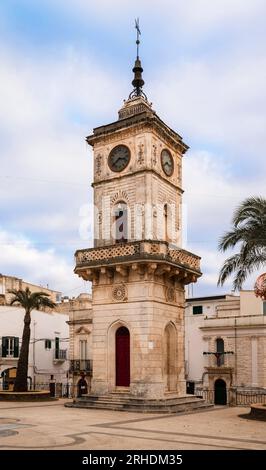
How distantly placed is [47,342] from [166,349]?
1075 inches

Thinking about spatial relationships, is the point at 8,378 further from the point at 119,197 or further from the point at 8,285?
the point at 119,197

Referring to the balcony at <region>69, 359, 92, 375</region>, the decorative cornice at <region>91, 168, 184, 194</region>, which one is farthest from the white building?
the decorative cornice at <region>91, 168, 184, 194</region>

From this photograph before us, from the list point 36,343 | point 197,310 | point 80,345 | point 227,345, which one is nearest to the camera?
point 227,345

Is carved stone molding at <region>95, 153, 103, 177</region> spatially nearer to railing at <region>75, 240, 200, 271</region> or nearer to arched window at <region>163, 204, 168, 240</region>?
arched window at <region>163, 204, 168, 240</region>

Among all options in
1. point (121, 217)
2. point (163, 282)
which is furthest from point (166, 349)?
point (121, 217)

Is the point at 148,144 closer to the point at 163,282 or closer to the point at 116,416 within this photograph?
the point at 163,282

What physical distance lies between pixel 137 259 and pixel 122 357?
16.3ft

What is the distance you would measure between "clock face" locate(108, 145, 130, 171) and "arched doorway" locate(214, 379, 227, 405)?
827 inches

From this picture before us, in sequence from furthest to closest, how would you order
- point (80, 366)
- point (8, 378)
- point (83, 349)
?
point (83, 349) → point (8, 378) → point (80, 366)

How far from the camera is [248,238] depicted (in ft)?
79.3

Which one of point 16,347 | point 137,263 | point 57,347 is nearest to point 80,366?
point 16,347

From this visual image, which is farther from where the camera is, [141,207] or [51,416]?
[141,207]

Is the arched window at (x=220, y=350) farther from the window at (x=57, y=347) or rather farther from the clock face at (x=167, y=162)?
the window at (x=57, y=347)

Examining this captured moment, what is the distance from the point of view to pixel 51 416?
22.6m
